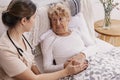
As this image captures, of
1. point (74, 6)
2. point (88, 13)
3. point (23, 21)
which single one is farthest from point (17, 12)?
point (88, 13)

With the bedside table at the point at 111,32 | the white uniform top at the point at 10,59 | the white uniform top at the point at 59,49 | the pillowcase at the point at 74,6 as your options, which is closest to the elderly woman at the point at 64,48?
the white uniform top at the point at 59,49

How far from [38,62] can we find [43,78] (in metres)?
0.39

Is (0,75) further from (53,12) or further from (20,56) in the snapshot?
(53,12)

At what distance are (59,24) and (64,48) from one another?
0.18 meters

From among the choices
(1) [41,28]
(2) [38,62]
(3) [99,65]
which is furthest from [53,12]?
(3) [99,65]

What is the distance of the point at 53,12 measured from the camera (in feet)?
5.95

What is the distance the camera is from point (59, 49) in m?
1.79

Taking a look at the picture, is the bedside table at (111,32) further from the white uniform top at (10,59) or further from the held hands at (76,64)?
the white uniform top at (10,59)

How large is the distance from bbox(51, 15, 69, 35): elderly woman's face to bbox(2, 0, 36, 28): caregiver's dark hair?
1.40ft

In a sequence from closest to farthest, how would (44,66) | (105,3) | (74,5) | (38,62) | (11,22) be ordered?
(11,22) < (44,66) < (38,62) < (74,5) < (105,3)

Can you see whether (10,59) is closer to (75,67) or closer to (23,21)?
A: (23,21)

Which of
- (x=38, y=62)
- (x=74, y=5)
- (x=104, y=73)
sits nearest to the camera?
(x=104, y=73)

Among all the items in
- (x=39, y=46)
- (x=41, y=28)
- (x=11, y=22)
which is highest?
(x=11, y=22)

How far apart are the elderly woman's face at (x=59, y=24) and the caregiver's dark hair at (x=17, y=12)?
43 centimetres
